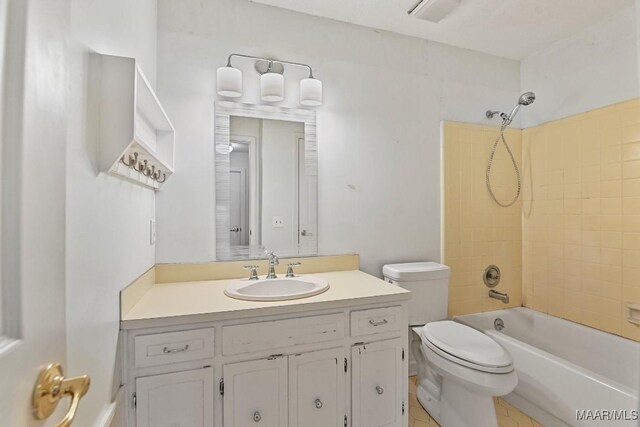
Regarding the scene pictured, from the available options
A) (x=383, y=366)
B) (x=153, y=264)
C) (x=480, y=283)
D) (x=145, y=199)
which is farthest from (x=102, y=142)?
(x=480, y=283)

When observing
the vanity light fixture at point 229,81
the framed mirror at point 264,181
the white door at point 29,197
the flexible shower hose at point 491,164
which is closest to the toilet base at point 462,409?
the framed mirror at point 264,181

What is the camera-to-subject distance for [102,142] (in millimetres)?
903

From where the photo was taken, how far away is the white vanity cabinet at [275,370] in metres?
1.15

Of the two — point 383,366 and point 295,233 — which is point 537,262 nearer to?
point 383,366

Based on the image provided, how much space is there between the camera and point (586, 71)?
2.09m

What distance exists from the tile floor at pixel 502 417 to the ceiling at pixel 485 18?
7.87 feet

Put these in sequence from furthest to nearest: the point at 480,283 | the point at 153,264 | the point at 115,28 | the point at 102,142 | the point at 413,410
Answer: the point at 480,283 < the point at 413,410 < the point at 153,264 < the point at 115,28 < the point at 102,142

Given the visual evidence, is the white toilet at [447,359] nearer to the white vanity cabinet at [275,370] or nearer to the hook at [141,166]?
the white vanity cabinet at [275,370]

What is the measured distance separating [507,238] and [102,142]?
8.56 ft

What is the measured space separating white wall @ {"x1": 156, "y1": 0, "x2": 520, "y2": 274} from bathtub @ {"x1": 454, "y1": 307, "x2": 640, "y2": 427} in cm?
77

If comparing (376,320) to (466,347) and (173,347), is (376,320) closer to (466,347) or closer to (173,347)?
(466,347)

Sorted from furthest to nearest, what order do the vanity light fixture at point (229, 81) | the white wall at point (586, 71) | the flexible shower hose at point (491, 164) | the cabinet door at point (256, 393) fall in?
the flexible shower hose at point (491, 164) → the white wall at point (586, 71) → the vanity light fixture at point (229, 81) → the cabinet door at point (256, 393)

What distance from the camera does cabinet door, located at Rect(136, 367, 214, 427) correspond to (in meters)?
1.13

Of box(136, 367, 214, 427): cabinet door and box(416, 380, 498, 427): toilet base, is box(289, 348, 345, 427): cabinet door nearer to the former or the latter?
box(136, 367, 214, 427): cabinet door
